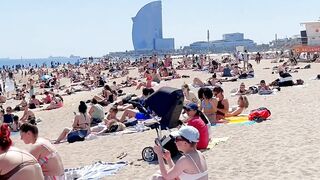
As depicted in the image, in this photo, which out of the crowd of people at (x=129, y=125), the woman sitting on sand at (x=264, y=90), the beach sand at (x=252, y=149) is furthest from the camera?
the woman sitting on sand at (x=264, y=90)

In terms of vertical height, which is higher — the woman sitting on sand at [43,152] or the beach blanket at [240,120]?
the woman sitting on sand at [43,152]

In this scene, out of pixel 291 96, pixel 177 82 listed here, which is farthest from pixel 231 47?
pixel 291 96

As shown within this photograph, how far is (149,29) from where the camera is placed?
112562 mm

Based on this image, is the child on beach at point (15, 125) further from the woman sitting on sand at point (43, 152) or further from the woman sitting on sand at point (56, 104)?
the woman sitting on sand at point (43, 152)

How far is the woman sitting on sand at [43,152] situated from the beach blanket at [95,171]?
1.79 m

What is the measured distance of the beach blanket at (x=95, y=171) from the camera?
731 centimetres

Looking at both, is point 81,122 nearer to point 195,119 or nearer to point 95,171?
point 95,171

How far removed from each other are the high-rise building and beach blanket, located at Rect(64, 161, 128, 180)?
343 feet

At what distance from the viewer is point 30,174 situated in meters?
3.85

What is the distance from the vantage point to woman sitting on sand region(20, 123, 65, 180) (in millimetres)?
5206

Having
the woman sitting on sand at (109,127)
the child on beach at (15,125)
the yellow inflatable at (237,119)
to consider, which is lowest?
the child on beach at (15,125)

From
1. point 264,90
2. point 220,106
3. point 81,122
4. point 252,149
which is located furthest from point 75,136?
point 264,90

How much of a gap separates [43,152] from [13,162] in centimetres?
149

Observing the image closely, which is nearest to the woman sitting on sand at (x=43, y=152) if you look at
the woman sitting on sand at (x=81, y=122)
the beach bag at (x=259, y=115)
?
the woman sitting on sand at (x=81, y=122)
